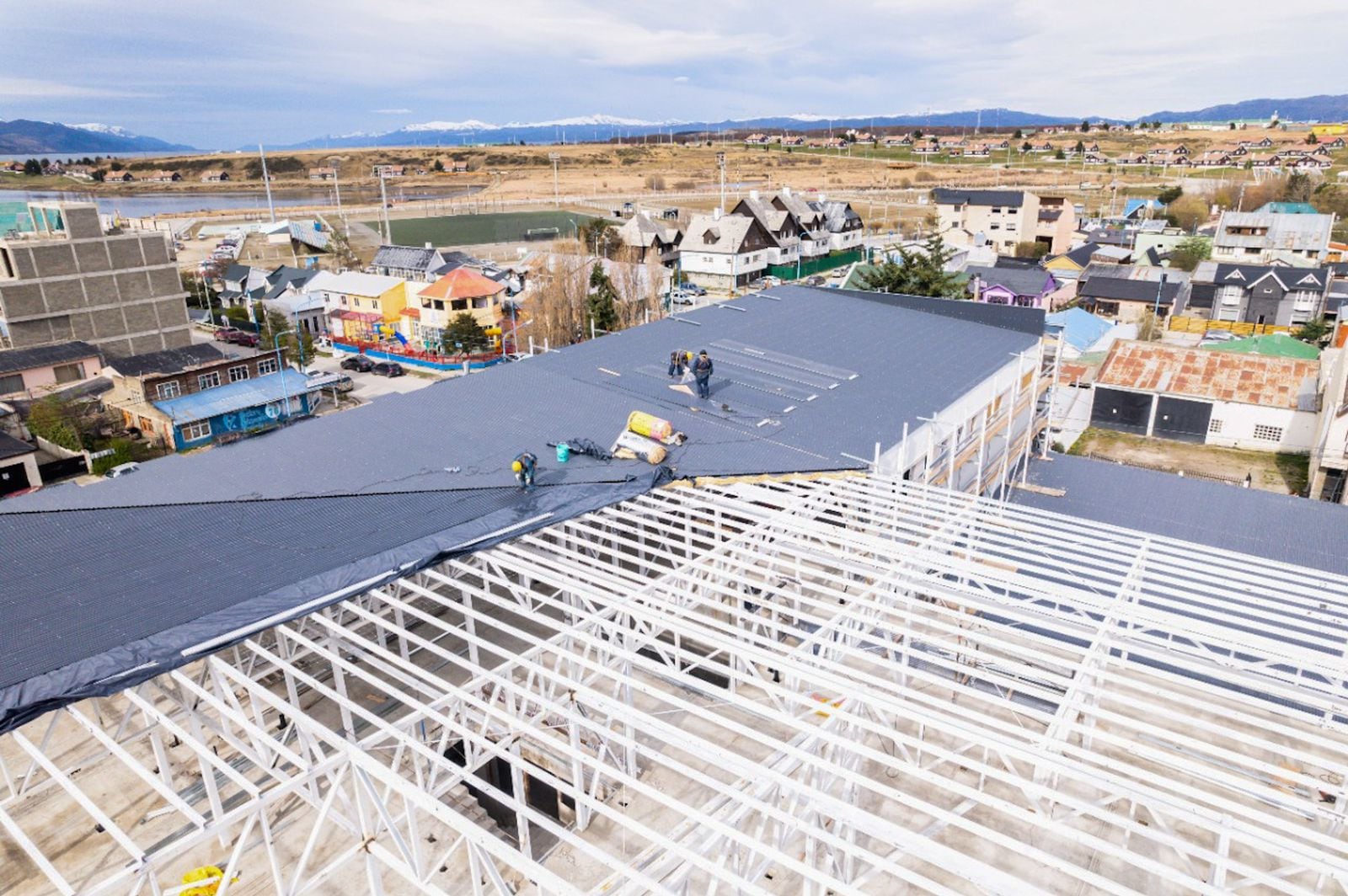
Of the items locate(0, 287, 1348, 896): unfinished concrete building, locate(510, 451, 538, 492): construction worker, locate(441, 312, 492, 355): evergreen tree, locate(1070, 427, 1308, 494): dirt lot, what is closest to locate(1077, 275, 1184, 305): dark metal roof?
locate(1070, 427, 1308, 494): dirt lot

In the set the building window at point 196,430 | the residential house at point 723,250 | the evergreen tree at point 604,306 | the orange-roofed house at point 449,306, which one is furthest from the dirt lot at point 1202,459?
the building window at point 196,430

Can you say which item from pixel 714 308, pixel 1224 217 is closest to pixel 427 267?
pixel 714 308

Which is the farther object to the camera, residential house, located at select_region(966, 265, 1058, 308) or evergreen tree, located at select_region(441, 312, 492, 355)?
residential house, located at select_region(966, 265, 1058, 308)

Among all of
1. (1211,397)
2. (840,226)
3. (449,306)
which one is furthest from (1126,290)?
(449,306)

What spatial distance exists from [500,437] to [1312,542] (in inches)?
840

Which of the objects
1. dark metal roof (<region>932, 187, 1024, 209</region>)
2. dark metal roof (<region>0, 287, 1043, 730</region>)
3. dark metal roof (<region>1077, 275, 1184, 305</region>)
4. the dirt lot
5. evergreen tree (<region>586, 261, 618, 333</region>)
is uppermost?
dark metal roof (<region>932, 187, 1024, 209</region>)

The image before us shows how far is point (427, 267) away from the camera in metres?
62.4

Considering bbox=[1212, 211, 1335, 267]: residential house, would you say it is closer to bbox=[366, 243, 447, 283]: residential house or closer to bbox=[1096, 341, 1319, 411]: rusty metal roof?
bbox=[1096, 341, 1319, 411]: rusty metal roof

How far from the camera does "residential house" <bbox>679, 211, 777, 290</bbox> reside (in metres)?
67.9

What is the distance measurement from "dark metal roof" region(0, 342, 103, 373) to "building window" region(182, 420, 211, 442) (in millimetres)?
12049

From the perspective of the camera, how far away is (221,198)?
17238 cm

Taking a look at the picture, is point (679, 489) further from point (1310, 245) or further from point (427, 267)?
point (1310, 245)

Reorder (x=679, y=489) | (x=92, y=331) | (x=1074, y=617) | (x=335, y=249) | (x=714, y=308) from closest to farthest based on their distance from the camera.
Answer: (x=1074, y=617) → (x=679, y=489) → (x=714, y=308) → (x=92, y=331) → (x=335, y=249)

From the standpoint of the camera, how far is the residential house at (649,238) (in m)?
71.4
